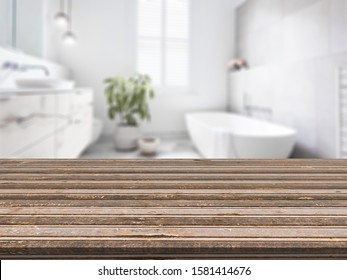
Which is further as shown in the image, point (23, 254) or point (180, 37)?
point (180, 37)

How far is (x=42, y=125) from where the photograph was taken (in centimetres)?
173

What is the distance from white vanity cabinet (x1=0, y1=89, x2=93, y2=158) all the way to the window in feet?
6.18

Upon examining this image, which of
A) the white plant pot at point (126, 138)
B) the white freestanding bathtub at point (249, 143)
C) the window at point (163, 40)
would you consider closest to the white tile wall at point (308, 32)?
the white freestanding bathtub at point (249, 143)

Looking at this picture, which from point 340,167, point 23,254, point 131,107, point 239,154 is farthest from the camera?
point 131,107

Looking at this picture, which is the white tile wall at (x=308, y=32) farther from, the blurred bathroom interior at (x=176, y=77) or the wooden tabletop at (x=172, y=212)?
the wooden tabletop at (x=172, y=212)

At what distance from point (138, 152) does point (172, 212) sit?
11.8 ft

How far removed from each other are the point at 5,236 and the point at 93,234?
0.30ft

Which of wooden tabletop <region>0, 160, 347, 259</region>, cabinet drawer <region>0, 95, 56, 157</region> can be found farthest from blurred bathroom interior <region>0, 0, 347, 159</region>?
wooden tabletop <region>0, 160, 347, 259</region>

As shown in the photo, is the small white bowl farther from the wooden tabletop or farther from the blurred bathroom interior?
the wooden tabletop

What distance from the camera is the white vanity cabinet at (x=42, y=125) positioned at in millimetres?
1256

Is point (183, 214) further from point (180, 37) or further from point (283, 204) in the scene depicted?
point (180, 37)

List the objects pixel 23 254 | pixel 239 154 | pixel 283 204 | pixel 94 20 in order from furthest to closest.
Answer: pixel 94 20 → pixel 239 154 → pixel 283 204 → pixel 23 254

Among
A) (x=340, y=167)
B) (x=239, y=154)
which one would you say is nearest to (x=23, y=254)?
(x=340, y=167)

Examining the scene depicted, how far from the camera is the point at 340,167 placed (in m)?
0.62
